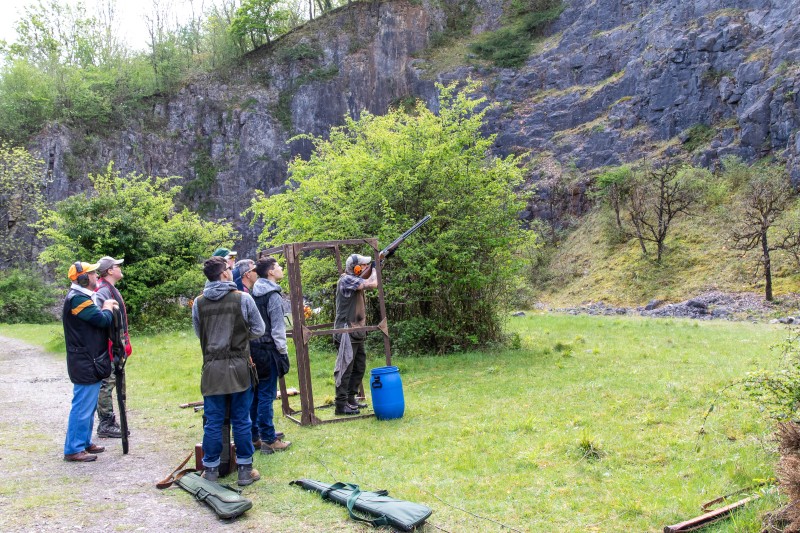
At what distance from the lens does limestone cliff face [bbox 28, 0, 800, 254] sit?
33.4 m

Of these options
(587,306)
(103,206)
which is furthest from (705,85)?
(103,206)

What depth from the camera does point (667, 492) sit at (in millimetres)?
4828

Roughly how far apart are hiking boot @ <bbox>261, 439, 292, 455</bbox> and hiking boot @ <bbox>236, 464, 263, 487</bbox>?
98cm

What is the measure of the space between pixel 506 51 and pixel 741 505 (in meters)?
48.3

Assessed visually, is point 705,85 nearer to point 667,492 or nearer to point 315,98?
→ point 315,98

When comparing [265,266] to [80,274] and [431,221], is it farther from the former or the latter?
[431,221]

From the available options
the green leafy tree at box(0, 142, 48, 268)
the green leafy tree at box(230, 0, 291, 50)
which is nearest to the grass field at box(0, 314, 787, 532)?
the green leafy tree at box(0, 142, 48, 268)

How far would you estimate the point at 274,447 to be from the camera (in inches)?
275

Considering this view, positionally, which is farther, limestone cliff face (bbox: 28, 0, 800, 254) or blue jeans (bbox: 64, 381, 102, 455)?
limestone cliff face (bbox: 28, 0, 800, 254)

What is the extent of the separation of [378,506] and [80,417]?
3.91m

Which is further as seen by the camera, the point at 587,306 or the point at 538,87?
the point at 538,87

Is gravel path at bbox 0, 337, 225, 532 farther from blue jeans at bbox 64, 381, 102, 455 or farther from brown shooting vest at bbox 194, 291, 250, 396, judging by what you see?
brown shooting vest at bbox 194, 291, 250, 396

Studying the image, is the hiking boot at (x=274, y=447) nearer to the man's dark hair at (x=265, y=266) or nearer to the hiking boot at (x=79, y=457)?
the hiking boot at (x=79, y=457)

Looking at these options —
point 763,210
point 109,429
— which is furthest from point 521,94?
point 109,429
